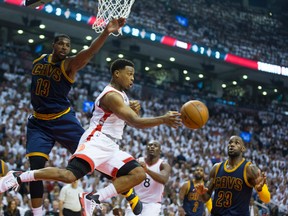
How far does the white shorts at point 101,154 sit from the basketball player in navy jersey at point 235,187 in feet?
5.41

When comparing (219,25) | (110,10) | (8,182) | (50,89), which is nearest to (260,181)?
(50,89)

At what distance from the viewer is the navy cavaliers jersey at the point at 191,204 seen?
1071 cm

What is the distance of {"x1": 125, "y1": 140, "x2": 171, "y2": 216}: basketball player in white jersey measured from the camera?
9289 mm

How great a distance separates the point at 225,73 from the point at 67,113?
97.5ft

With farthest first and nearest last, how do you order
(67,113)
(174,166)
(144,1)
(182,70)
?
(182,70), (144,1), (174,166), (67,113)

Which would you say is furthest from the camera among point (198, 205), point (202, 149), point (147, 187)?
point (202, 149)

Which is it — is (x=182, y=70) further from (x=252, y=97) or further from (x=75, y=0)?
(x=75, y=0)

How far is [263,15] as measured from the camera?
1560 inches

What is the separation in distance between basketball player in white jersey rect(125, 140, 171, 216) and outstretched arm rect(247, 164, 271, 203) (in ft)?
6.80

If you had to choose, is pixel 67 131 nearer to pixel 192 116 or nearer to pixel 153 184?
pixel 192 116

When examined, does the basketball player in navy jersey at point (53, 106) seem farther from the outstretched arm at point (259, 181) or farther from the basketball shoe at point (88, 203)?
the outstretched arm at point (259, 181)

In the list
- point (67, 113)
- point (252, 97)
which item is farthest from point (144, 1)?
point (67, 113)

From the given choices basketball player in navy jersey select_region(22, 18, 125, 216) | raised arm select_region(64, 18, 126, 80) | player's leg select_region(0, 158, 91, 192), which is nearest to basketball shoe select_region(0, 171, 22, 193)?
player's leg select_region(0, 158, 91, 192)

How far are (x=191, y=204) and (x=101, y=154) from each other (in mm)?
5015
